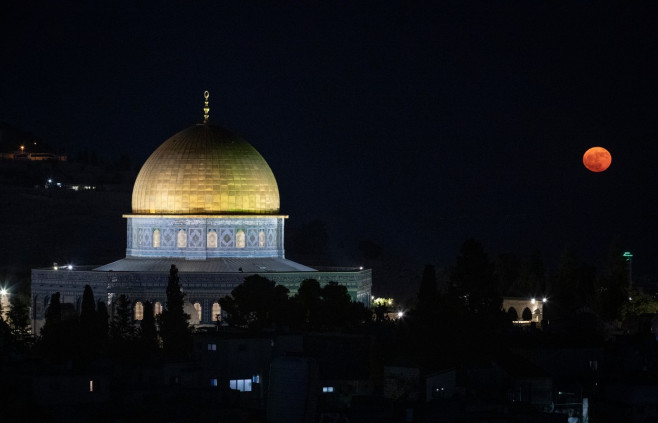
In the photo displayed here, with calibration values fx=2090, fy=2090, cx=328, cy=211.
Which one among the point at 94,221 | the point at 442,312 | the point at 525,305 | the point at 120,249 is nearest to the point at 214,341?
the point at 442,312

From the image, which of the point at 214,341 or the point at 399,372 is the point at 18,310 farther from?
the point at 399,372

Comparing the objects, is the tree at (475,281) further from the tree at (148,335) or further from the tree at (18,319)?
the tree at (18,319)

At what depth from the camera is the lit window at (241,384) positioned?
173 feet

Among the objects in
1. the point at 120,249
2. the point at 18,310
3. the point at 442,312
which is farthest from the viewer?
the point at 120,249

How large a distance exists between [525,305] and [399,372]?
2322cm

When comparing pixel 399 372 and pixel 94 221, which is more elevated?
pixel 94 221

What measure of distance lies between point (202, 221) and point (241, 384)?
60.2 ft

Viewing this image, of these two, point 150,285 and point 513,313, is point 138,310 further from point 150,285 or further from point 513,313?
point 513,313

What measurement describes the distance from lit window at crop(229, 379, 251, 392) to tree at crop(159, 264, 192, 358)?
3.24 meters

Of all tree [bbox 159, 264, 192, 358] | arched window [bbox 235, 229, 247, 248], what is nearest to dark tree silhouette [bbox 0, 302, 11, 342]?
tree [bbox 159, 264, 192, 358]

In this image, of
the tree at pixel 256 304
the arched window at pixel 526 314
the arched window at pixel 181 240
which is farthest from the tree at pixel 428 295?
the arched window at pixel 526 314

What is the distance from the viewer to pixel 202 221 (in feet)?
232

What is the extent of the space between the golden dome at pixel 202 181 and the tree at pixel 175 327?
1004cm

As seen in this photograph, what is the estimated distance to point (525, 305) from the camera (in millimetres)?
75188
